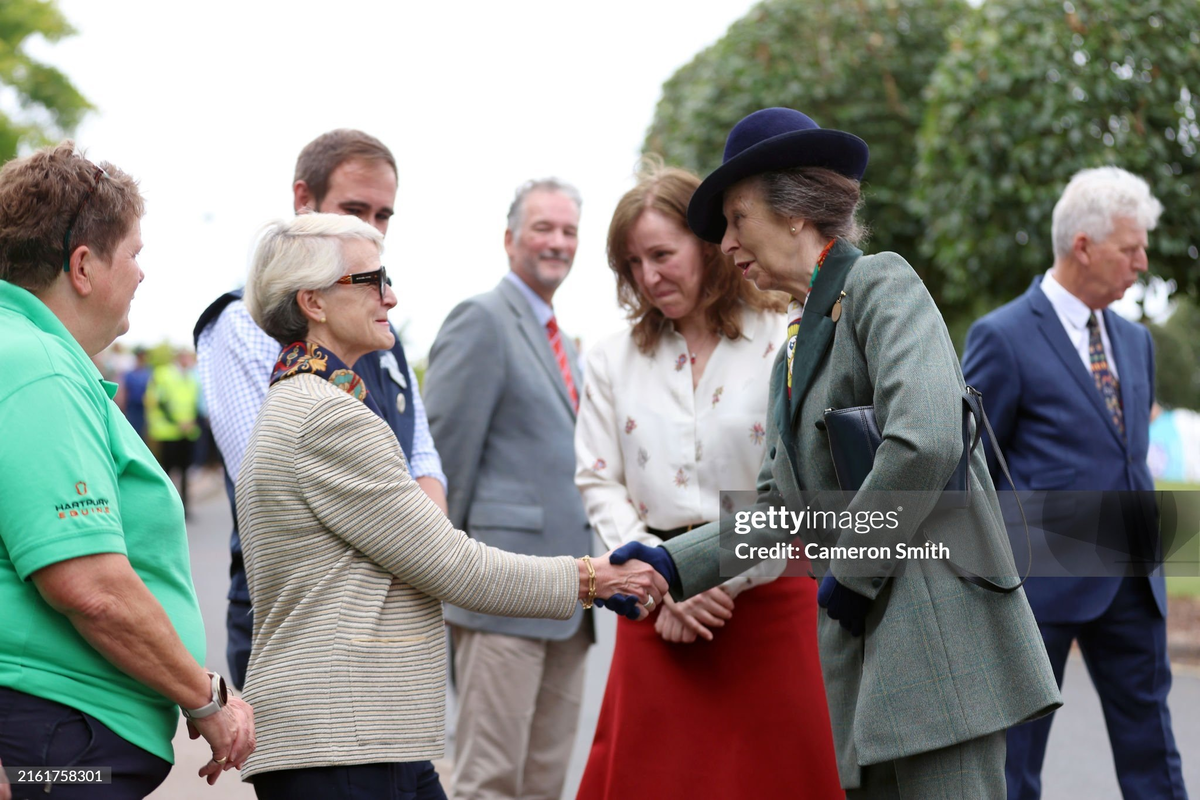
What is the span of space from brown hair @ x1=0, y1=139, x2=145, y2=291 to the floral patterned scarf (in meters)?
0.46

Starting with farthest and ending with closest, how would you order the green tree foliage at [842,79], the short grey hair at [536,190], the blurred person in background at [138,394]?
the blurred person in background at [138,394], the green tree foliage at [842,79], the short grey hair at [536,190]

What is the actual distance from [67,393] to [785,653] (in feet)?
6.47

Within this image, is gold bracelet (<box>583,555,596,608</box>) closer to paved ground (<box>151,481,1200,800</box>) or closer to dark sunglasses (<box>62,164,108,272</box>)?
dark sunglasses (<box>62,164,108,272</box>)

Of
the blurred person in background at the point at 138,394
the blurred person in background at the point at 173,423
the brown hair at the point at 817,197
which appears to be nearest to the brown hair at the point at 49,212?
the brown hair at the point at 817,197

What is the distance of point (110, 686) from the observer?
2162 millimetres

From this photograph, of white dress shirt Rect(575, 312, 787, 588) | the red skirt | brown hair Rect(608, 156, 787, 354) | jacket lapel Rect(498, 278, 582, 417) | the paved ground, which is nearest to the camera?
the red skirt

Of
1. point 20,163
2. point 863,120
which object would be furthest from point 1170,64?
point 20,163

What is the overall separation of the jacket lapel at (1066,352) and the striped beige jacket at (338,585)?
2.56m

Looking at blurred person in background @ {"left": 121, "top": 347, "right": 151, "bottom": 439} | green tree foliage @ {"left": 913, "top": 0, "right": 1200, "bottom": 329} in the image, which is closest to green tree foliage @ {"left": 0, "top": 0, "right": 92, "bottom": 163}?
blurred person in background @ {"left": 121, "top": 347, "right": 151, "bottom": 439}

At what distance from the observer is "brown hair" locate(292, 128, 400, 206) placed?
3.58 m

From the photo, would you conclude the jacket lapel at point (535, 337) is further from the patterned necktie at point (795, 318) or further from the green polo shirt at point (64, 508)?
the green polo shirt at point (64, 508)

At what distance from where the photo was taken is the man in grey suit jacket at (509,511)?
161 inches

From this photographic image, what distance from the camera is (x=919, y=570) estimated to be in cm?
239

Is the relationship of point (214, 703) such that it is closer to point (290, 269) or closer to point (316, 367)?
point (316, 367)
